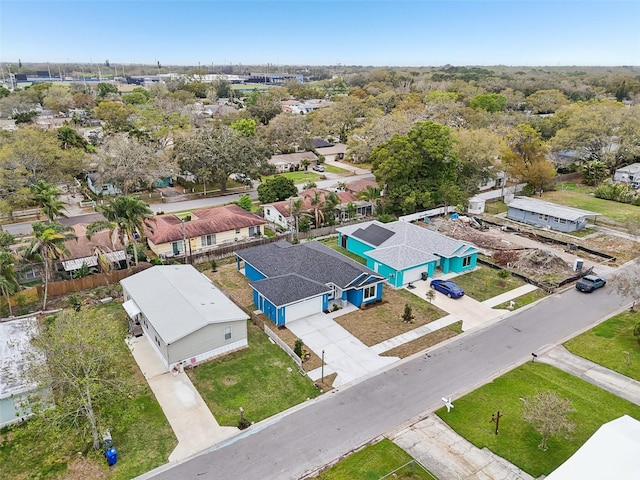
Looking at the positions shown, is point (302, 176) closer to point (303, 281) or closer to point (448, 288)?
point (448, 288)

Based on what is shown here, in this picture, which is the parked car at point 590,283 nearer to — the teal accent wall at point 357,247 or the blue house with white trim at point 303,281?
the blue house with white trim at point 303,281

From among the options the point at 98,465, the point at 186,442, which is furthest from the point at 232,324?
the point at 98,465

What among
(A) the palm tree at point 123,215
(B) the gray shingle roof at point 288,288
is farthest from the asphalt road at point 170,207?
(B) the gray shingle roof at point 288,288

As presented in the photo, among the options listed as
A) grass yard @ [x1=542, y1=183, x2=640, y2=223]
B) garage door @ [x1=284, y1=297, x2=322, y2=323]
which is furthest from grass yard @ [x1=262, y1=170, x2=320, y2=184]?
garage door @ [x1=284, y1=297, x2=322, y2=323]

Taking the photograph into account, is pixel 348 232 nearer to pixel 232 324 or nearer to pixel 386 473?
pixel 232 324

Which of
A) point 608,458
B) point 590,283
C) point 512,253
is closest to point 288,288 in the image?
point 608,458

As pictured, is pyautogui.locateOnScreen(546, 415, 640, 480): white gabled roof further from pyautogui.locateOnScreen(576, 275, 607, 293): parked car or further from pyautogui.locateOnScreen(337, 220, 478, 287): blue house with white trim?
pyautogui.locateOnScreen(337, 220, 478, 287): blue house with white trim
